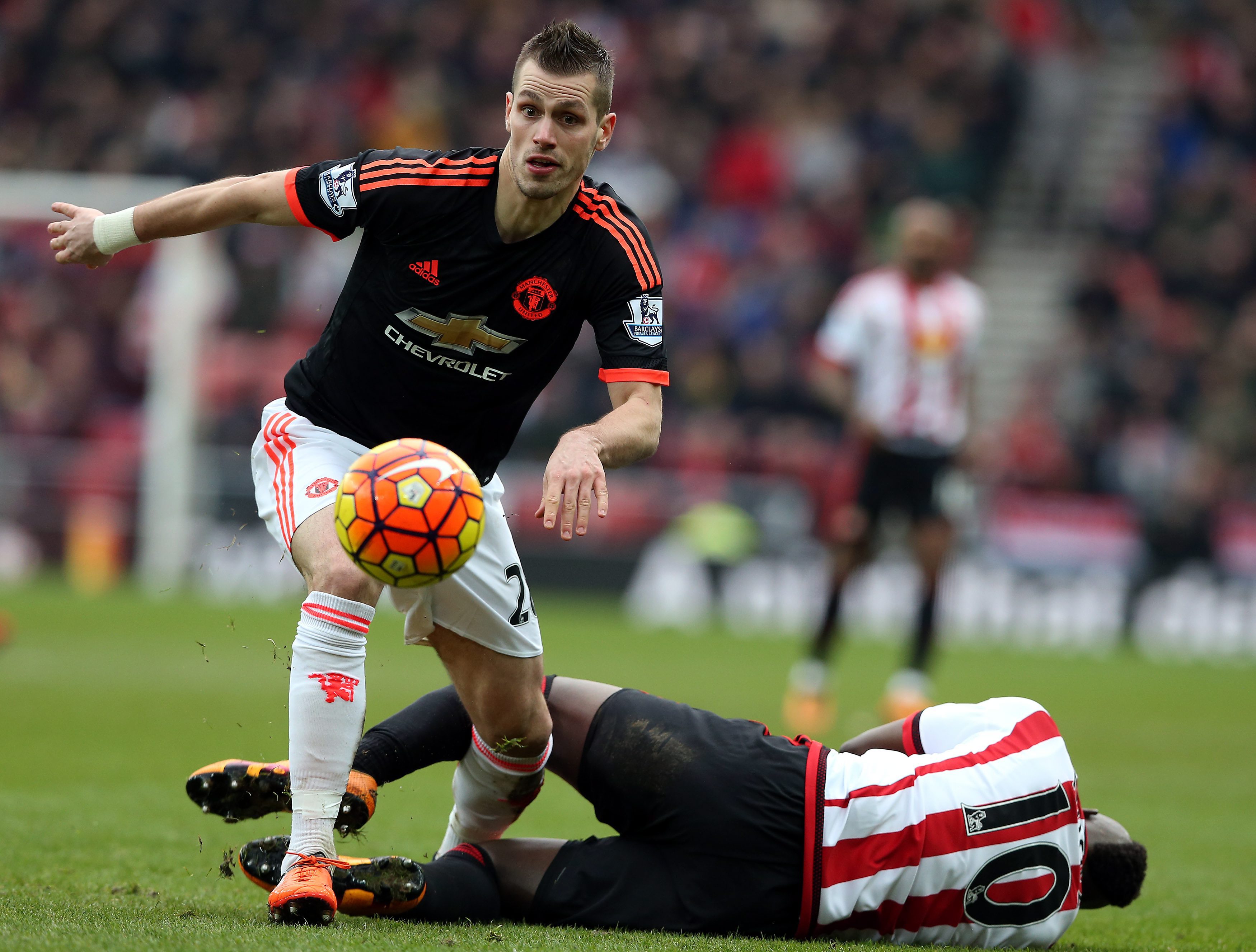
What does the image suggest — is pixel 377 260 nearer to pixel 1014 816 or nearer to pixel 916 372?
pixel 1014 816

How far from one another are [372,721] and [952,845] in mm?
4680

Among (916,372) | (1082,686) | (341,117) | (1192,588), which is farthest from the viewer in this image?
(341,117)

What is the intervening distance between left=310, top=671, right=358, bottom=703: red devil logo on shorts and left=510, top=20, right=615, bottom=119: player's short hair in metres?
1.75

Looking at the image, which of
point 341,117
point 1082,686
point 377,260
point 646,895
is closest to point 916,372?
point 1082,686

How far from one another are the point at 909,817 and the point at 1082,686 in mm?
7945

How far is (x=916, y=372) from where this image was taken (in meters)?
9.21

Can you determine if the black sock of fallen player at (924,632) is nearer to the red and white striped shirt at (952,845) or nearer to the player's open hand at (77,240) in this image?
the red and white striped shirt at (952,845)

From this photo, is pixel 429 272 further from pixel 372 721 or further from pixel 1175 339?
pixel 1175 339

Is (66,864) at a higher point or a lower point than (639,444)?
lower

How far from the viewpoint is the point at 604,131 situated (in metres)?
4.63

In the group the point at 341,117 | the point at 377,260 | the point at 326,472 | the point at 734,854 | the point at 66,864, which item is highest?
the point at 341,117

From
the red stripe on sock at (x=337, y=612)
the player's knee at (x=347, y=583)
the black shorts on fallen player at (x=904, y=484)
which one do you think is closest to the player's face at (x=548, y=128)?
the player's knee at (x=347, y=583)

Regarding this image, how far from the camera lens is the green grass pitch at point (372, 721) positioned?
3889 millimetres

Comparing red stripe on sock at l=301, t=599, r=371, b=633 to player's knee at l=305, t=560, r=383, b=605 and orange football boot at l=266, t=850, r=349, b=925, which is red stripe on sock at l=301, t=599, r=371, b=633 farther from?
orange football boot at l=266, t=850, r=349, b=925
